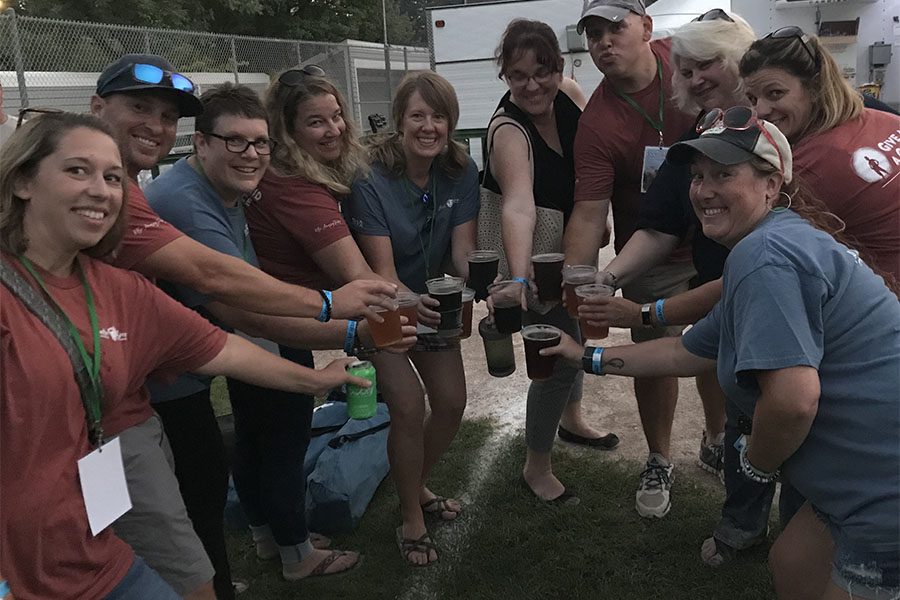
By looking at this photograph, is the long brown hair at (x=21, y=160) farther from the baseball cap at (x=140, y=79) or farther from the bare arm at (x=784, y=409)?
the bare arm at (x=784, y=409)

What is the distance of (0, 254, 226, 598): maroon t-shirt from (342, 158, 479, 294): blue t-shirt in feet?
4.04

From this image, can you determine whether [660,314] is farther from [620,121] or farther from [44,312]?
[44,312]

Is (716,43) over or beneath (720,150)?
over

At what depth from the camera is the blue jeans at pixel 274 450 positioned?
2871mm

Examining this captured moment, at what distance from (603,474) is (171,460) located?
2.47m

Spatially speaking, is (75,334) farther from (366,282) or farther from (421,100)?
(421,100)

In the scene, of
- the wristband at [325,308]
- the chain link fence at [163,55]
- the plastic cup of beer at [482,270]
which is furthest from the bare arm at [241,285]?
the chain link fence at [163,55]

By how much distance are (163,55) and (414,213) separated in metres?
10.1

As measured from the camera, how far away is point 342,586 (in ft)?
10.3

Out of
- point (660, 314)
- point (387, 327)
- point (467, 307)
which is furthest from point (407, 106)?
point (660, 314)

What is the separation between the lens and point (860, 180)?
2301mm

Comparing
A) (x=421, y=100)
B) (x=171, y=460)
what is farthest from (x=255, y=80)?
(x=171, y=460)

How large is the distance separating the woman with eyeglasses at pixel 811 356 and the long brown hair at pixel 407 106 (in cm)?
132

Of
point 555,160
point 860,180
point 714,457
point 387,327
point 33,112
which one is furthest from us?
point 714,457
